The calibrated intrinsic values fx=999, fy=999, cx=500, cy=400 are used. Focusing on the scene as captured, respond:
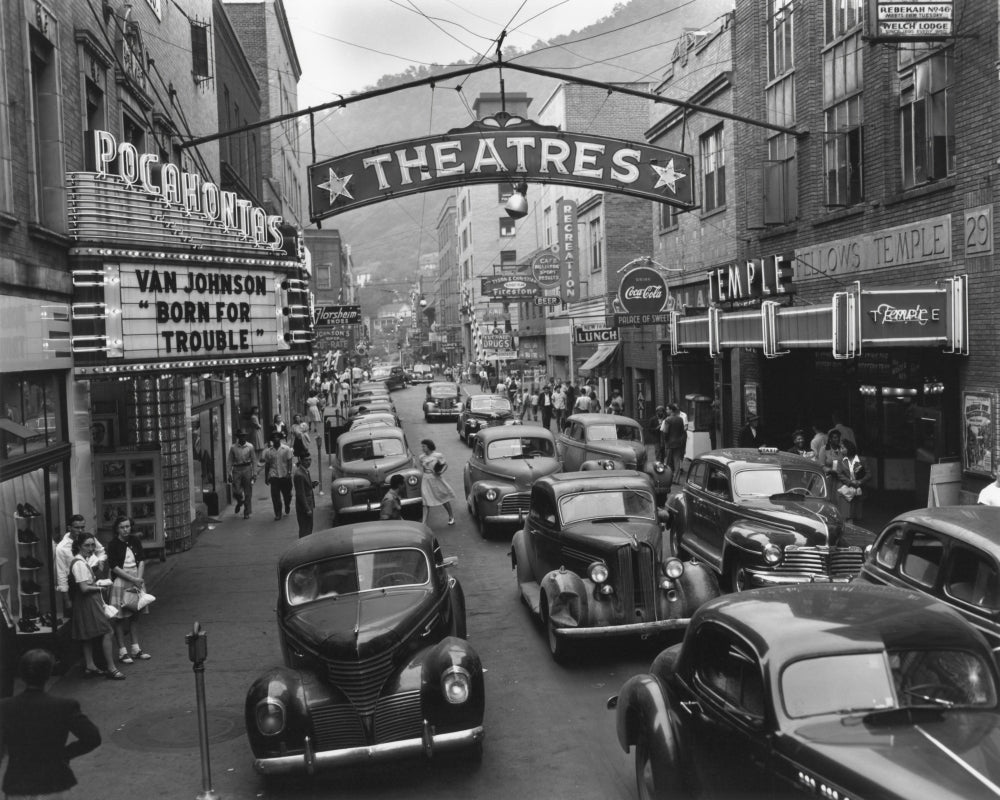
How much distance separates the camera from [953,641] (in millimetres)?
5582

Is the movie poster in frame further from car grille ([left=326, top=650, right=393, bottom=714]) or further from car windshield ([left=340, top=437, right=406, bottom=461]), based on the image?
car grille ([left=326, top=650, right=393, bottom=714])

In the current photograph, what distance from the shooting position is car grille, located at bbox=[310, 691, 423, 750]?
25.0 feet

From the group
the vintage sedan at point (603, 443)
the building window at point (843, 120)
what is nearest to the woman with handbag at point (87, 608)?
the vintage sedan at point (603, 443)

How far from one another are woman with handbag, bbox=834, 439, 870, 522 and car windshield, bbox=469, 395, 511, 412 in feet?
66.4

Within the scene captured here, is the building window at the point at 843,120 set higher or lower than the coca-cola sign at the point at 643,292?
higher

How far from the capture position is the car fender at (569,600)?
10250mm

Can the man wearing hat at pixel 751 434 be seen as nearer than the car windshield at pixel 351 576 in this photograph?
No

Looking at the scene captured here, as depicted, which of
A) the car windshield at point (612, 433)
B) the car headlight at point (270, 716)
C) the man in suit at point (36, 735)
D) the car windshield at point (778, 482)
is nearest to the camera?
the man in suit at point (36, 735)

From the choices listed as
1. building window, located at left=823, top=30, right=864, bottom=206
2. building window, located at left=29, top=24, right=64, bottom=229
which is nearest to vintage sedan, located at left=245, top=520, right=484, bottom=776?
building window, located at left=29, top=24, right=64, bottom=229

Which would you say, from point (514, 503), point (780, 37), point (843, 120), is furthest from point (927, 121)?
point (514, 503)

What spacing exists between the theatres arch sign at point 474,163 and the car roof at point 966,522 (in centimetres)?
799

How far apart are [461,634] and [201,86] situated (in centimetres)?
1879

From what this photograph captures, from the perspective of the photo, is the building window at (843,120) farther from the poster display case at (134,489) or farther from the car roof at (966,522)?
the poster display case at (134,489)

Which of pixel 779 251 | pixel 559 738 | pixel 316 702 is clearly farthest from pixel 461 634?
pixel 779 251
